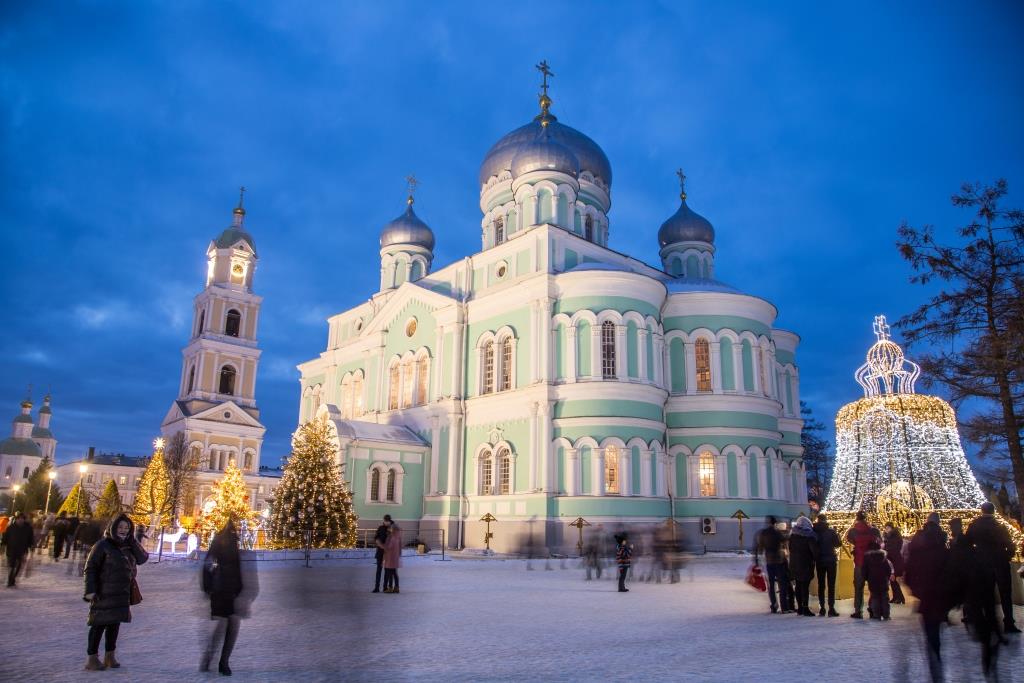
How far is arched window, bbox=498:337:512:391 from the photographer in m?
29.1

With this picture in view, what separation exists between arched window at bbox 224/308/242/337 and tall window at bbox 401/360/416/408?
1223 inches

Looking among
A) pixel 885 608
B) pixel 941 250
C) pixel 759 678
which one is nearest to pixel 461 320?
pixel 941 250

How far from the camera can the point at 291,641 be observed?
8586 mm

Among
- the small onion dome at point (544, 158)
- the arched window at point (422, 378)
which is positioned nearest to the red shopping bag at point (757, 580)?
the arched window at point (422, 378)

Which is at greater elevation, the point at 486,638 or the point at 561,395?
the point at 561,395

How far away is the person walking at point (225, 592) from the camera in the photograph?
6.92 m

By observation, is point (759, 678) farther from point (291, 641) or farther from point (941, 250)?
point (941, 250)

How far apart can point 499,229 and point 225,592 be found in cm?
2975

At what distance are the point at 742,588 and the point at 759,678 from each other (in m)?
8.96

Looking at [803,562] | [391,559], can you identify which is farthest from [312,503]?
[803,562]

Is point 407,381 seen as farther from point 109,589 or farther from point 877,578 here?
point 109,589

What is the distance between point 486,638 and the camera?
29.4 ft

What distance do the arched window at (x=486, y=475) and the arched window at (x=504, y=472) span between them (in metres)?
0.35

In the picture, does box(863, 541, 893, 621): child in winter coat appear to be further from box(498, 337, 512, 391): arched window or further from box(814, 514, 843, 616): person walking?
box(498, 337, 512, 391): arched window
